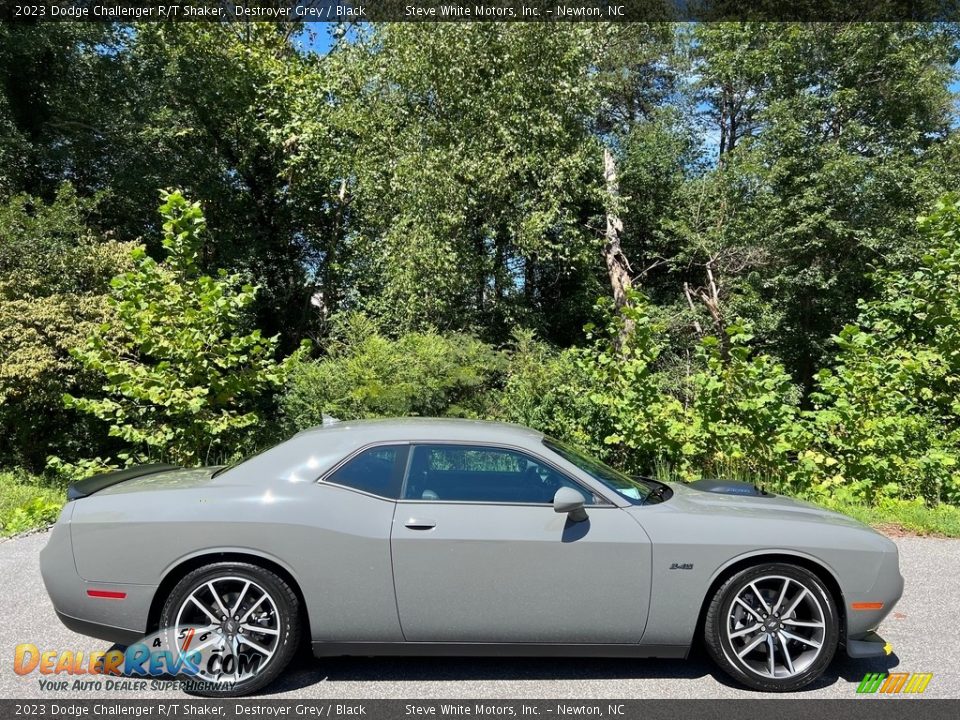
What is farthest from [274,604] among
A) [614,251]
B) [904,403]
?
[614,251]

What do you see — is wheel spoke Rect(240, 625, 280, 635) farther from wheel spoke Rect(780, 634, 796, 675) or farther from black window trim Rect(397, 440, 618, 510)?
wheel spoke Rect(780, 634, 796, 675)

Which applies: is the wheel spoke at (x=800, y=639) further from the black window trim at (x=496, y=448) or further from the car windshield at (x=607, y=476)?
the black window trim at (x=496, y=448)

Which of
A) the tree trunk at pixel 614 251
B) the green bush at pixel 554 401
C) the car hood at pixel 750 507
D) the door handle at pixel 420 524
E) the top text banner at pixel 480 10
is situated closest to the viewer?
the door handle at pixel 420 524

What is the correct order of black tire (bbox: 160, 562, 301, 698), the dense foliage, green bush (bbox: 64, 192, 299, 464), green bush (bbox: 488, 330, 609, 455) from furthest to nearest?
Answer: green bush (bbox: 488, 330, 609, 455) → the dense foliage → green bush (bbox: 64, 192, 299, 464) → black tire (bbox: 160, 562, 301, 698)

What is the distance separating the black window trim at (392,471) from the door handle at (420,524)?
162mm

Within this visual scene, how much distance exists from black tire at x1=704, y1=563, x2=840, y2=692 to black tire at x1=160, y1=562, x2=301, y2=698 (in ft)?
7.21

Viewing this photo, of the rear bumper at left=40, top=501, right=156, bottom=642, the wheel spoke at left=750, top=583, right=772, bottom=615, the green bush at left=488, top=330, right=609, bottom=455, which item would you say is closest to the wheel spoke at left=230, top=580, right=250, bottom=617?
the rear bumper at left=40, top=501, right=156, bottom=642

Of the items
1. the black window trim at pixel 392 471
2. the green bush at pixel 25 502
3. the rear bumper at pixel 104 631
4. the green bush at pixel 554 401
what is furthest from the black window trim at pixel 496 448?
the green bush at pixel 554 401

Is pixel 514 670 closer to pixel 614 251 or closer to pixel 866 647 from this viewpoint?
pixel 866 647

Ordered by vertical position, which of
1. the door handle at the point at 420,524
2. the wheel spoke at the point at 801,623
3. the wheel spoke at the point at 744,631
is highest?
the door handle at the point at 420,524

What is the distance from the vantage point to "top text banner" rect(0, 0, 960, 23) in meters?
15.1

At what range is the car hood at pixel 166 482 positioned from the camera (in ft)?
13.5

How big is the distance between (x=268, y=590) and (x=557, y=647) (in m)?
1.55

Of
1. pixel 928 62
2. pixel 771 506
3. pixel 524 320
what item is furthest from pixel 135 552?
pixel 928 62
